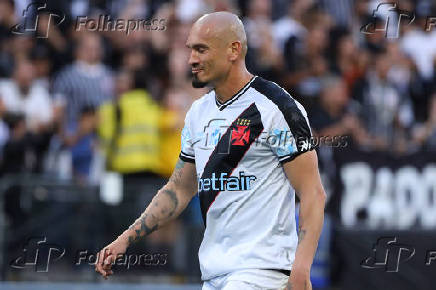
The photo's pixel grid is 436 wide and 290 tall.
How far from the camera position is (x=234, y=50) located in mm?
5734

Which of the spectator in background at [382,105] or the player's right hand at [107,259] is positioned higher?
the spectator in background at [382,105]

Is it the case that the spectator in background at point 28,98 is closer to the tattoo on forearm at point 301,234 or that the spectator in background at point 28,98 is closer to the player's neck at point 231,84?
the player's neck at point 231,84

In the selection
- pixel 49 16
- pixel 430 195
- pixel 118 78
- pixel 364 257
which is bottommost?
pixel 364 257

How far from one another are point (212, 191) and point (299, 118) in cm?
68

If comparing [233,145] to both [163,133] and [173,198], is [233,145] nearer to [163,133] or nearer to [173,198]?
[173,198]

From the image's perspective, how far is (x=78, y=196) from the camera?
461 inches

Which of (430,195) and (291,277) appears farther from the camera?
(430,195)

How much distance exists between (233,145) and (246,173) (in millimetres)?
185

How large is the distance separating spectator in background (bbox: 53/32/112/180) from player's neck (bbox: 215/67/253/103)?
6672 mm

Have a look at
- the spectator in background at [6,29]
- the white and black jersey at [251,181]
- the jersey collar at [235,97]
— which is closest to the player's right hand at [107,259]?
the white and black jersey at [251,181]

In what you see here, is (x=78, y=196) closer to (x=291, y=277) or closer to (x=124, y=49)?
(x=124, y=49)

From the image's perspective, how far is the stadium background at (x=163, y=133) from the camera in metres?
11.6

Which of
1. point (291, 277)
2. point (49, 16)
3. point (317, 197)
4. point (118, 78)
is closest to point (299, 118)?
point (317, 197)

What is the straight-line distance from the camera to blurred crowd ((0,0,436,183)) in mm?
12211
